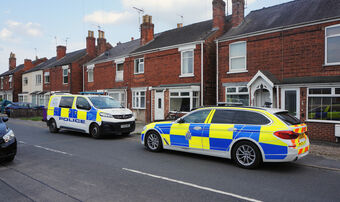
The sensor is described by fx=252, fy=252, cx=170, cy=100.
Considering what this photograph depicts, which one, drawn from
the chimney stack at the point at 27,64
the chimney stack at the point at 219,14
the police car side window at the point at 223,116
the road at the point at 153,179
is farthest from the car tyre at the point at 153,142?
the chimney stack at the point at 27,64

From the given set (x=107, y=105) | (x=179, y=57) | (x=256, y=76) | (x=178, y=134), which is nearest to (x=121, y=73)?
(x=179, y=57)

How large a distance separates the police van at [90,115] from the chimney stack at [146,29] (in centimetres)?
1116

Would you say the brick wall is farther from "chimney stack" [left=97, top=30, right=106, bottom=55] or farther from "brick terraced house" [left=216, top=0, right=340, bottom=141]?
"chimney stack" [left=97, top=30, right=106, bottom=55]

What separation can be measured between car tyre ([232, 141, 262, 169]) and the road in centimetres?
21

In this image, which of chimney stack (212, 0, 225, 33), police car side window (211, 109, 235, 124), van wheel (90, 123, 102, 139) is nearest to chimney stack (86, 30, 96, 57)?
chimney stack (212, 0, 225, 33)

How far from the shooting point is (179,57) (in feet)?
57.9

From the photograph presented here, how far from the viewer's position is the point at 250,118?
657cm

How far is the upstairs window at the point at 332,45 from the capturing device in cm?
1141

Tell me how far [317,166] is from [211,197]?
4043 millimetres

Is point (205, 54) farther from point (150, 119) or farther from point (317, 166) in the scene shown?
point (317, 166)

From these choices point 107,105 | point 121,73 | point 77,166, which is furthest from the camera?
point 121,73

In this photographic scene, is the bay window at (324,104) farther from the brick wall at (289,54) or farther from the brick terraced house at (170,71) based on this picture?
the brick terraced house at (170,71)

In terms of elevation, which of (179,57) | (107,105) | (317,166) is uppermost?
(179,57)

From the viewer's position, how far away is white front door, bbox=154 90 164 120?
60.5 ft
